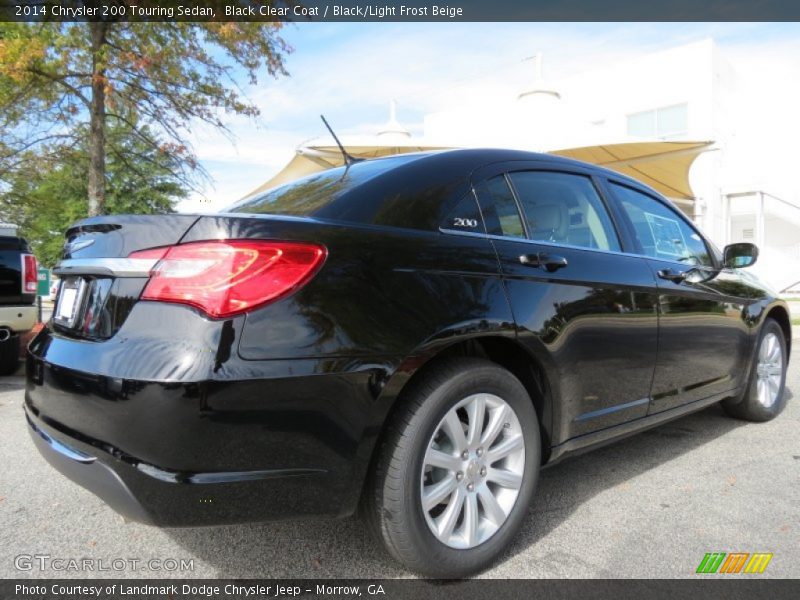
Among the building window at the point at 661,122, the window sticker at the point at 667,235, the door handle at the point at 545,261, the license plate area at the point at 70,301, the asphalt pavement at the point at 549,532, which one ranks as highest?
the building window at the point at 661,122

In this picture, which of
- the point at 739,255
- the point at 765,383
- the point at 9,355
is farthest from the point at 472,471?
the point at 9,355

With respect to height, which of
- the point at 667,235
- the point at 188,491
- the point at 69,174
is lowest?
the point at 188,491

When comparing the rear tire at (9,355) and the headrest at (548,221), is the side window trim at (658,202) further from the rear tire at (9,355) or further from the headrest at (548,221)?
the rear tire at (9,355)

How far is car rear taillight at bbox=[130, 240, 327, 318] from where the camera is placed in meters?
1.78

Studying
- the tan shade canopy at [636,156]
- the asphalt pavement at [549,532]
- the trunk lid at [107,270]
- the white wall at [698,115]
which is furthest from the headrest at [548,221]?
the white wall at [698,115]

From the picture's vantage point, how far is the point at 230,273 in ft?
5.89

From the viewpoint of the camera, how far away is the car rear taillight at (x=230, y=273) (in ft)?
5.83

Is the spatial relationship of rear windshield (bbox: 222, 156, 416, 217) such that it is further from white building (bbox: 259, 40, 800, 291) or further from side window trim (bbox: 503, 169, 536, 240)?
white building (bbox: 259, 40, 800, 291)

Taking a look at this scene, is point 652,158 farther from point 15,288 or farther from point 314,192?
point 314,192

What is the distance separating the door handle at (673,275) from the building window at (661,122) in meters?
23.1

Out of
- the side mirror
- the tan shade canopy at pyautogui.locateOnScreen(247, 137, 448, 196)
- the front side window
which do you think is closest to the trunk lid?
the front side window

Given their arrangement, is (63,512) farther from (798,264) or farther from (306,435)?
(798,264)

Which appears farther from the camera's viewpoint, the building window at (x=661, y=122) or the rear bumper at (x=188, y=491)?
the building window at (x=661, y=122)

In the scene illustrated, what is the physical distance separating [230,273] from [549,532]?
1737mm
